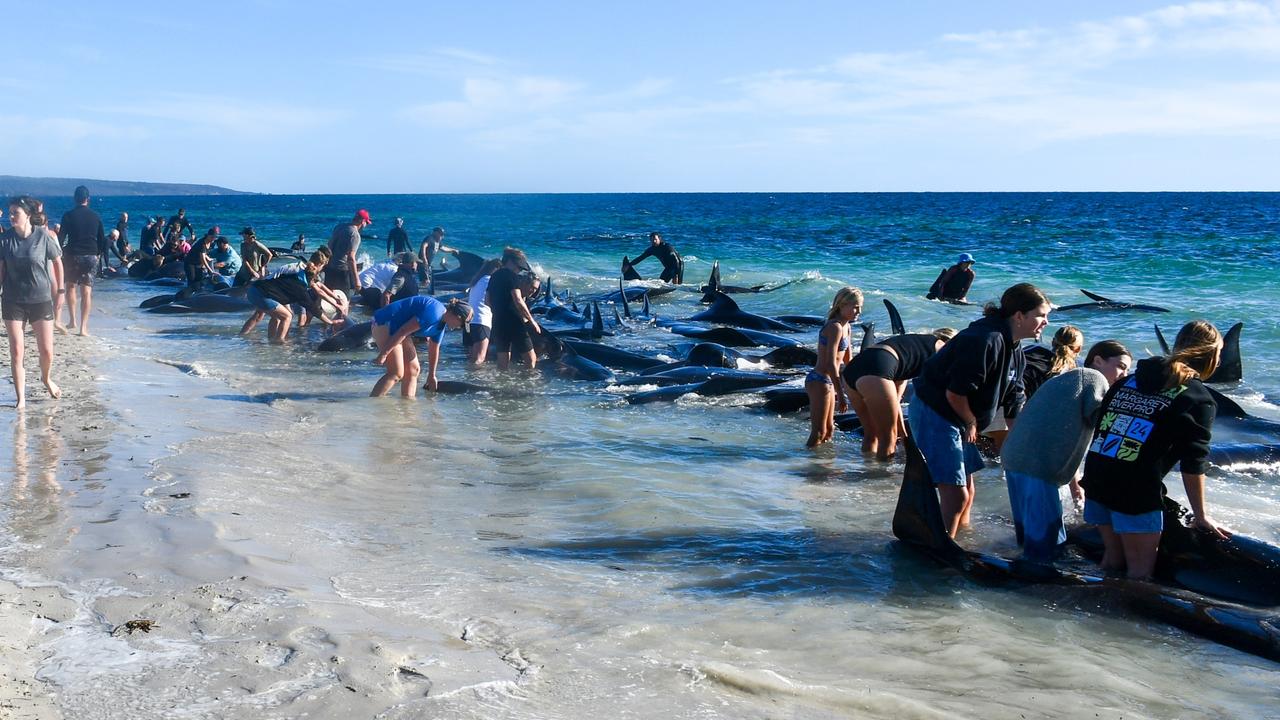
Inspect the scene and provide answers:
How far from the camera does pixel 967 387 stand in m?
5.52

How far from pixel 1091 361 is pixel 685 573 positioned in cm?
251

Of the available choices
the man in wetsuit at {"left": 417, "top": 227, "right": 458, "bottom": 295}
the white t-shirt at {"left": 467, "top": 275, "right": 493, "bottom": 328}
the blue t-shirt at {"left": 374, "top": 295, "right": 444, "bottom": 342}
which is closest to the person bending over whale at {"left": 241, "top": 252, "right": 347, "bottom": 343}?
the white t-shirt at {"left": 467, "top": 275, "right": 493, "bottom": 328}

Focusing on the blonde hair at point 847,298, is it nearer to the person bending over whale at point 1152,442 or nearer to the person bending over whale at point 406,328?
the person bending over whale at point 1152,442

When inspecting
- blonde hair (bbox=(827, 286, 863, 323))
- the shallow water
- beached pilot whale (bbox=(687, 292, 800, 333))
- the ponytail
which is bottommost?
the shallow water

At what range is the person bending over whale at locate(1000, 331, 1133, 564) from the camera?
5.35 meters

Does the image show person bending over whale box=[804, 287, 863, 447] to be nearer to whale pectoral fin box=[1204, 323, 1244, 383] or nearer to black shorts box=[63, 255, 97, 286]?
whale pectoral fin box=[1204, 323, 1244, 383]

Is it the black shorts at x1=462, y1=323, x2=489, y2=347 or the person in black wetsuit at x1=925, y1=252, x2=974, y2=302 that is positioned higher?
the person in black wetsuit at x1=925, y1=252, x2=974, y2=302

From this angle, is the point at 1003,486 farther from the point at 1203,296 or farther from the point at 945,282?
the point at 1203,296

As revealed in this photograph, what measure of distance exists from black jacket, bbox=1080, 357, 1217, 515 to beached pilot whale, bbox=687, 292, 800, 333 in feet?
38.2

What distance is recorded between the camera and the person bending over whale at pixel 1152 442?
4.88 meters

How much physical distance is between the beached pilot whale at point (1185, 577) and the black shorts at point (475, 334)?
8.22 meters

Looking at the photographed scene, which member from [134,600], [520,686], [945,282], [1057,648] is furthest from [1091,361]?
[945,282]

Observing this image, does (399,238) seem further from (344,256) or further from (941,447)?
(941,447)

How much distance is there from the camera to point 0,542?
17.3 ft
